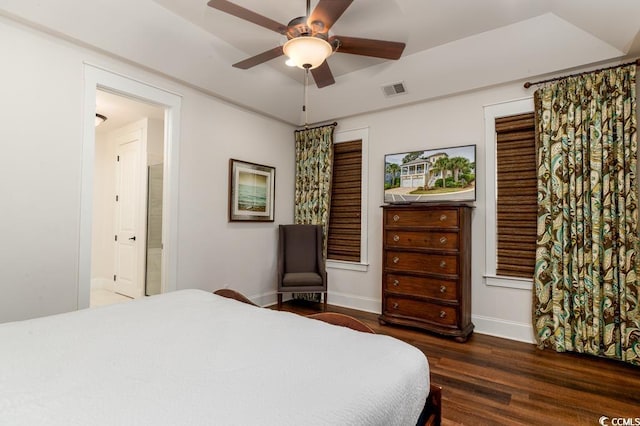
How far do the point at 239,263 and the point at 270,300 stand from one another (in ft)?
2.52

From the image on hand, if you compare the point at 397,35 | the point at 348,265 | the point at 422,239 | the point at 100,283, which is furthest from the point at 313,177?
the point at 100,283

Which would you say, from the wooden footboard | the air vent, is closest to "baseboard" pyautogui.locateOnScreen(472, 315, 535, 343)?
the wooden footboard

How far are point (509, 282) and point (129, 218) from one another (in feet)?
16.4

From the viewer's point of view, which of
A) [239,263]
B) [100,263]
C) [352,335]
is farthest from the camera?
[100,263]

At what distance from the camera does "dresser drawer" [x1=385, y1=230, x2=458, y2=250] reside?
320 cm

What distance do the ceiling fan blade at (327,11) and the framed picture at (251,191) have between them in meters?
2.15

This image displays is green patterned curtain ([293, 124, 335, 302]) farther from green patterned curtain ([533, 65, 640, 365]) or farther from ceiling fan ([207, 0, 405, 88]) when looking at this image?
green patterned curtain ([533, 65, 640, 365])

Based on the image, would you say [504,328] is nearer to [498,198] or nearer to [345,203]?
[498,198]

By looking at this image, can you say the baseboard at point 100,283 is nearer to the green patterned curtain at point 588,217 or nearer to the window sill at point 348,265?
the window sill at point 348,265

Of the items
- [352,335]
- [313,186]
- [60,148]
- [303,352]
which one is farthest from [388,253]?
[60,148]

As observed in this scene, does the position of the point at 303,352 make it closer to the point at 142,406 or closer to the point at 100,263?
the point at 142,406

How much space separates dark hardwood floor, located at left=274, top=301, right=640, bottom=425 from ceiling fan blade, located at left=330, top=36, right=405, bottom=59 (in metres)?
2.46

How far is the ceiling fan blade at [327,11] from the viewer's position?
74.4 inches

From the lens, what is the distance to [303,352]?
1.21 metres
